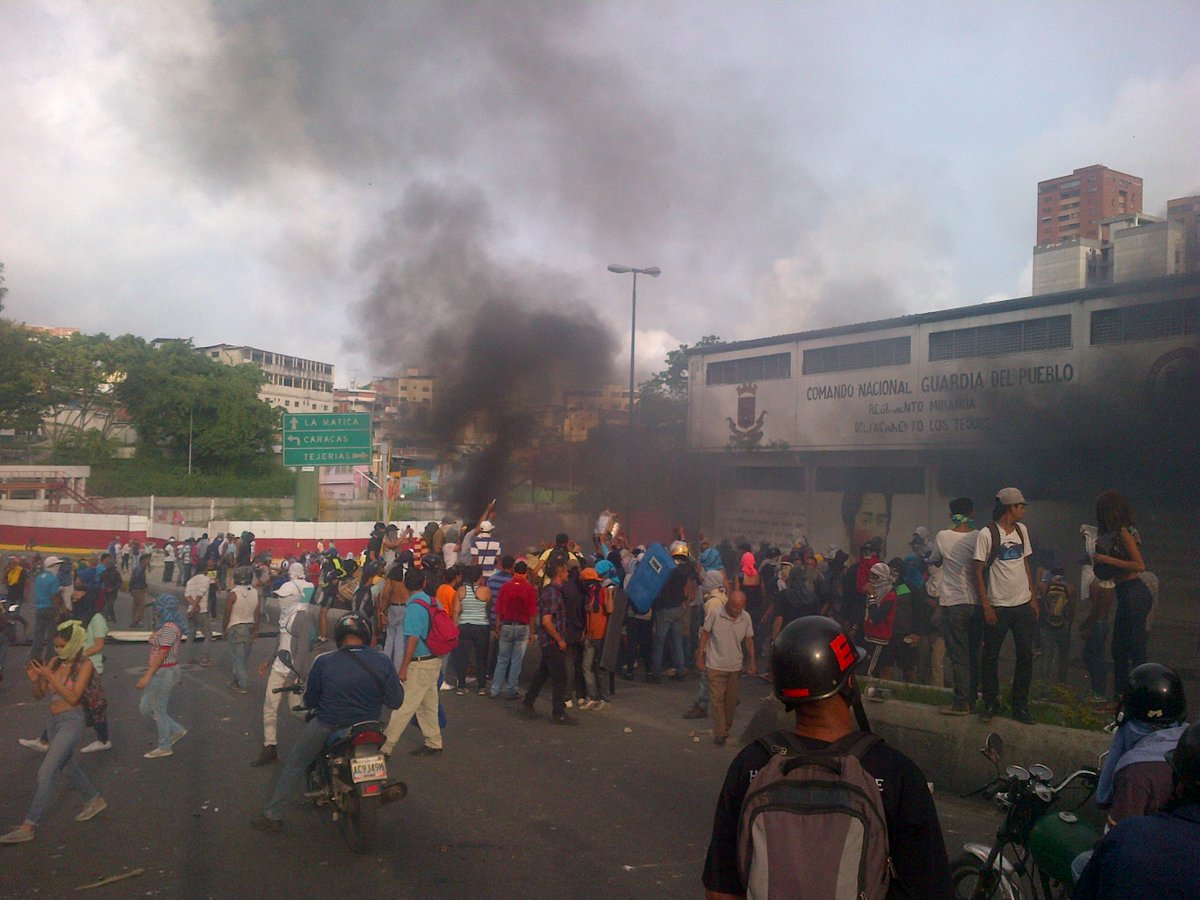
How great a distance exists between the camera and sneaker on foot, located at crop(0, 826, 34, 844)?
5242mm

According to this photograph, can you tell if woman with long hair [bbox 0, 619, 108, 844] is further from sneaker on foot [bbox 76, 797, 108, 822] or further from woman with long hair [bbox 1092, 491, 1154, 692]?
woman with long hair [bbox 1092, 491, 1154, 692]

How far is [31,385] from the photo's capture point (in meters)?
51.7

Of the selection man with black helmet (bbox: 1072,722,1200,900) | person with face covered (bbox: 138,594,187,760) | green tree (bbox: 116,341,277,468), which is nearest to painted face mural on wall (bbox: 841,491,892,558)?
person with face covered (bbox: 138,594,187,760)

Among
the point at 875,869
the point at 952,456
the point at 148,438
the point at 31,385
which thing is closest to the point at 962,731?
the point at 875,869

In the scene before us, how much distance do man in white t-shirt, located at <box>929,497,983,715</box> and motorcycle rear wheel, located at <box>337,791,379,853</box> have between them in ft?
12.4

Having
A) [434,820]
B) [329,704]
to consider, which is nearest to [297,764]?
[329,704]

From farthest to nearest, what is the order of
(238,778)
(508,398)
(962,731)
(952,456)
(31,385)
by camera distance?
(31,385), (508,398), (952,456), (238,778), (962,731)

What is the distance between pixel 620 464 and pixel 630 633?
16.8 m

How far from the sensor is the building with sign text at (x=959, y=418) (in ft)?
54.3

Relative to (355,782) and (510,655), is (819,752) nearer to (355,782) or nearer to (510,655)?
(355,782)

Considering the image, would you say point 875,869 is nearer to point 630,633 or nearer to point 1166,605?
point 630,633

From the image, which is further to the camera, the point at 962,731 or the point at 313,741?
the point at 962,731

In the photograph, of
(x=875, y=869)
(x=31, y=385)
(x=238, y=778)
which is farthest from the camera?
(x=31, y=385)

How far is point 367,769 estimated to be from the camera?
525 centimetres
